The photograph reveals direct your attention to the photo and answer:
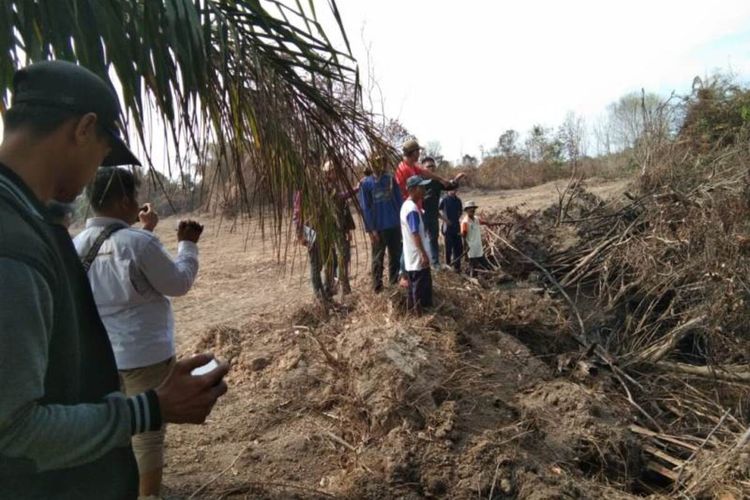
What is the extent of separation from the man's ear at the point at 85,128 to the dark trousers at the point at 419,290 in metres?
4.45

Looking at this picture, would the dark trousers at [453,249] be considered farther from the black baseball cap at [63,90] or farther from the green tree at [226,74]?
the black baseball cap at [63,90]

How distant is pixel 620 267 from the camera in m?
7.43

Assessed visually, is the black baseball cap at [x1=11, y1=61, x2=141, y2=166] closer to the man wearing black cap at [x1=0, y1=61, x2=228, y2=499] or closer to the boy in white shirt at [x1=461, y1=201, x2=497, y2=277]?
the man wearing black cap at [x1=0, y1=61, x2=228, y2=499]

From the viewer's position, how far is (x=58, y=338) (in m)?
1.25

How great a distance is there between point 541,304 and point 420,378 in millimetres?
2682

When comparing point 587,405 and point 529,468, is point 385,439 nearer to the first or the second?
point 529,468

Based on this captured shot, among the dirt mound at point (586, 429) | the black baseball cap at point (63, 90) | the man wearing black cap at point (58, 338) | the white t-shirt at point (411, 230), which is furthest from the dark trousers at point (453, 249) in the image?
the black baseball cap at point (63, 90)

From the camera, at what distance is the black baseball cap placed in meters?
1.30

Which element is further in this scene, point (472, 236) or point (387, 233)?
point (472, 236)

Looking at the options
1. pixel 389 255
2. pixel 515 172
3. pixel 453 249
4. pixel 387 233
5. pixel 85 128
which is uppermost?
pixel 515 172

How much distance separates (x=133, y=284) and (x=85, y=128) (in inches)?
58.8

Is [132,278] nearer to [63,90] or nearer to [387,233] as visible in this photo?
[63,90]

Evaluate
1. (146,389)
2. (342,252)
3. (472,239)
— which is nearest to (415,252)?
(472,239)

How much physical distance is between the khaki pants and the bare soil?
2.21ft
